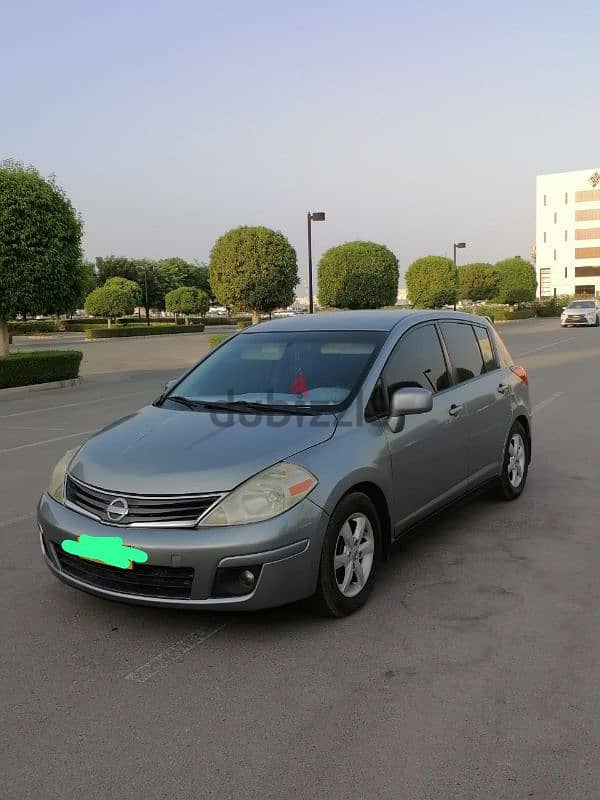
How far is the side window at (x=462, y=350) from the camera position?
5441mm

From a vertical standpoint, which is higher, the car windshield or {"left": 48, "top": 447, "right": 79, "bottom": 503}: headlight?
the car windshield

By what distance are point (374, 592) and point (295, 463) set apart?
1.13m

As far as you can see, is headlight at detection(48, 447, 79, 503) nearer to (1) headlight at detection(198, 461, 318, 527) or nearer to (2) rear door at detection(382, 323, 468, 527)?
(1) headlight at detection(198, 461, 318, 527)

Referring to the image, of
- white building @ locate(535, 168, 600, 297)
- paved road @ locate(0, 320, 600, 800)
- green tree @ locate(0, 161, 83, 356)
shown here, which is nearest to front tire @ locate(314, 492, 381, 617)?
paved road @ locate(0, 320, 600, 800)

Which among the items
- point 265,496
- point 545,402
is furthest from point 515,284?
point 265,496

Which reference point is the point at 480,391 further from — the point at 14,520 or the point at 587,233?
the point at 587,233

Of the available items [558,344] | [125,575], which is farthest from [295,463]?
[558,344]

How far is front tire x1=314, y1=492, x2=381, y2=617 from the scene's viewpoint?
3791 millimetres

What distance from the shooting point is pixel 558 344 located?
1113 inches

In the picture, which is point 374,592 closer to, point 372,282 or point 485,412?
point 485,412

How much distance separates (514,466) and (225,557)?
3.56 m

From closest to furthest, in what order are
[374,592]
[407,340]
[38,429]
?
[374,592] < [407,340] < [38,429]

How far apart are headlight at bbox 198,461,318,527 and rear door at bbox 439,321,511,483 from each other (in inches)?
79.2

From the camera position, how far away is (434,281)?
50.0 metres
